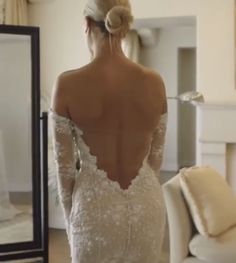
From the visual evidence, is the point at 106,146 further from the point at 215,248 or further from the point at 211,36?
the point at 211,36

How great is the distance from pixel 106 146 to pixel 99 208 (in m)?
0.20

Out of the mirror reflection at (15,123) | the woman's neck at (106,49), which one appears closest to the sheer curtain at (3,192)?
the mirror reflection at (15,123)

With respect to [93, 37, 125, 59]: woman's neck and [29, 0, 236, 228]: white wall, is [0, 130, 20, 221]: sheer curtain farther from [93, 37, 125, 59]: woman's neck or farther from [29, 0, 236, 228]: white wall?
[93, 37, 125, 59]: woman's neck

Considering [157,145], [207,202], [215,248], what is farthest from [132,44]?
[157,145]

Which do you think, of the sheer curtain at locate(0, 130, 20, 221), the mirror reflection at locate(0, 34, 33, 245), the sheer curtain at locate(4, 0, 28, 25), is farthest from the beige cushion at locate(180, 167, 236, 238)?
the sheer curtain at locate(4, 0, 28, 25)

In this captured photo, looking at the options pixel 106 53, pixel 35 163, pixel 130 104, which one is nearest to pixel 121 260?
pixel 130 104

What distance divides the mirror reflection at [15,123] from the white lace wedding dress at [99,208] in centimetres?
183

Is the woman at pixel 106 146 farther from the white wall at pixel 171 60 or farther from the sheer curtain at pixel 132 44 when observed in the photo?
the white wall at pixel 171 60

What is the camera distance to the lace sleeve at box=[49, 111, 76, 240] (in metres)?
1.55

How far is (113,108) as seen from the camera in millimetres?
1539

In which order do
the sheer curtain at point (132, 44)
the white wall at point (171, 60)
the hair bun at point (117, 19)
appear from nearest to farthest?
the hair bun at point (117, 19) → the sheer curtain at point (132, 44) → the white wall at point (171, 60)

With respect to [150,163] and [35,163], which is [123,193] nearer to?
[150,163]

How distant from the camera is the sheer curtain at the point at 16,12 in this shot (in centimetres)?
455

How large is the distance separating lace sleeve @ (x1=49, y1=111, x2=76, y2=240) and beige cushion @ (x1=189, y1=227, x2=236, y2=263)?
1.48m
